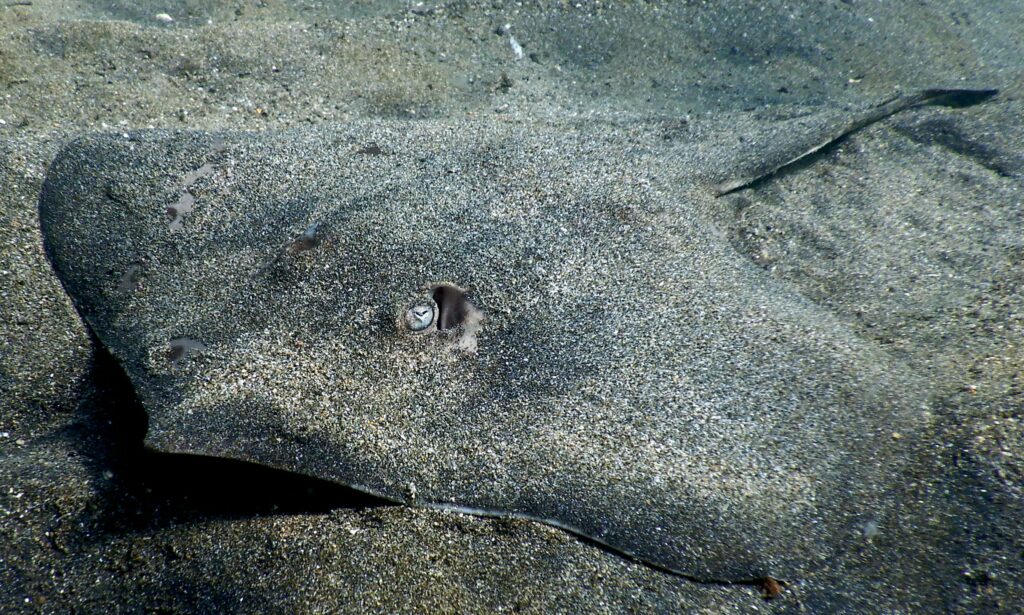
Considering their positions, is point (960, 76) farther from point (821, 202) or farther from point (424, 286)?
point (424, 286)

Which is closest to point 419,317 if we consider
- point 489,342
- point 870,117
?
point 489,342

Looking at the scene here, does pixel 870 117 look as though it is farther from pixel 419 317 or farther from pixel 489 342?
pixel 419 317

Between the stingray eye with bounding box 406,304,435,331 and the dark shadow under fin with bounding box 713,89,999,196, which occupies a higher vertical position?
the dark shadow under fin with bounding box 713,89,999,196

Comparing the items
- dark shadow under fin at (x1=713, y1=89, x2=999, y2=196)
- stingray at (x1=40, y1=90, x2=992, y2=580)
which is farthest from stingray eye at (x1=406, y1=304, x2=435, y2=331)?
dark shadow under fin at (x1=713, y1=89, x2=999, y2=196)

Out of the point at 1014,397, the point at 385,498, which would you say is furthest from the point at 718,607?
the point at 1014,397

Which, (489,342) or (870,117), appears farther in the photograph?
(870,117)

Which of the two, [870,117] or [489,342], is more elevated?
[870,117]

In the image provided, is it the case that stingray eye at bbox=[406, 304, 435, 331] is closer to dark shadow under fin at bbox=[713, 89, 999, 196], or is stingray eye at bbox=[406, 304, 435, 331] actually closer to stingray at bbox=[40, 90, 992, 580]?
stingray at bbox=[40, 90, 992, 580]
